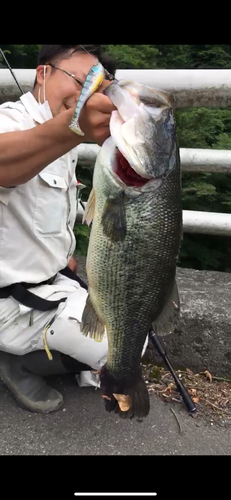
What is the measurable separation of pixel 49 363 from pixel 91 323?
0.78 m

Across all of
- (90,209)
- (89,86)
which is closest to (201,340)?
(90,209)

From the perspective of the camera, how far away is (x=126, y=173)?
180cm

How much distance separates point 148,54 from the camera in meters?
8.54

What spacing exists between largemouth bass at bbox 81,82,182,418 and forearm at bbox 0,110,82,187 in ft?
0.58

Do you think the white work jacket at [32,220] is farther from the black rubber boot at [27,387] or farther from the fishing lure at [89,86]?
the fishing lure at [89,86]

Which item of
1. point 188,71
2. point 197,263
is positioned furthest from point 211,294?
point 197,263

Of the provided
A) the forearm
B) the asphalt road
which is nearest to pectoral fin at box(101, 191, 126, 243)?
the forearm

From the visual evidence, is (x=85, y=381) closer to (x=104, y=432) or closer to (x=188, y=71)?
(x=104, y=432)

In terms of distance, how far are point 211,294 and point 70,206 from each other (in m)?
1.20

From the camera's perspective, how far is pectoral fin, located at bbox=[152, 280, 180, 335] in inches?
80.7

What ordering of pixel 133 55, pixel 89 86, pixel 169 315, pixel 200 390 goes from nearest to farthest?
1. pixel 89 86
2. pixel 169 315
3. pixel 200 390
4. pixel 133 55

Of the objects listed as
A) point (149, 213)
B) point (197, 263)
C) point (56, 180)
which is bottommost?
point (197, 263)

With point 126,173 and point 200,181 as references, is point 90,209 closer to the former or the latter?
point 126,173

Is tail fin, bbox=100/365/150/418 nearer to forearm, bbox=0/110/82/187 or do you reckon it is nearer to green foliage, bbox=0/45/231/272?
forearm, bbox=0/110/82/187
